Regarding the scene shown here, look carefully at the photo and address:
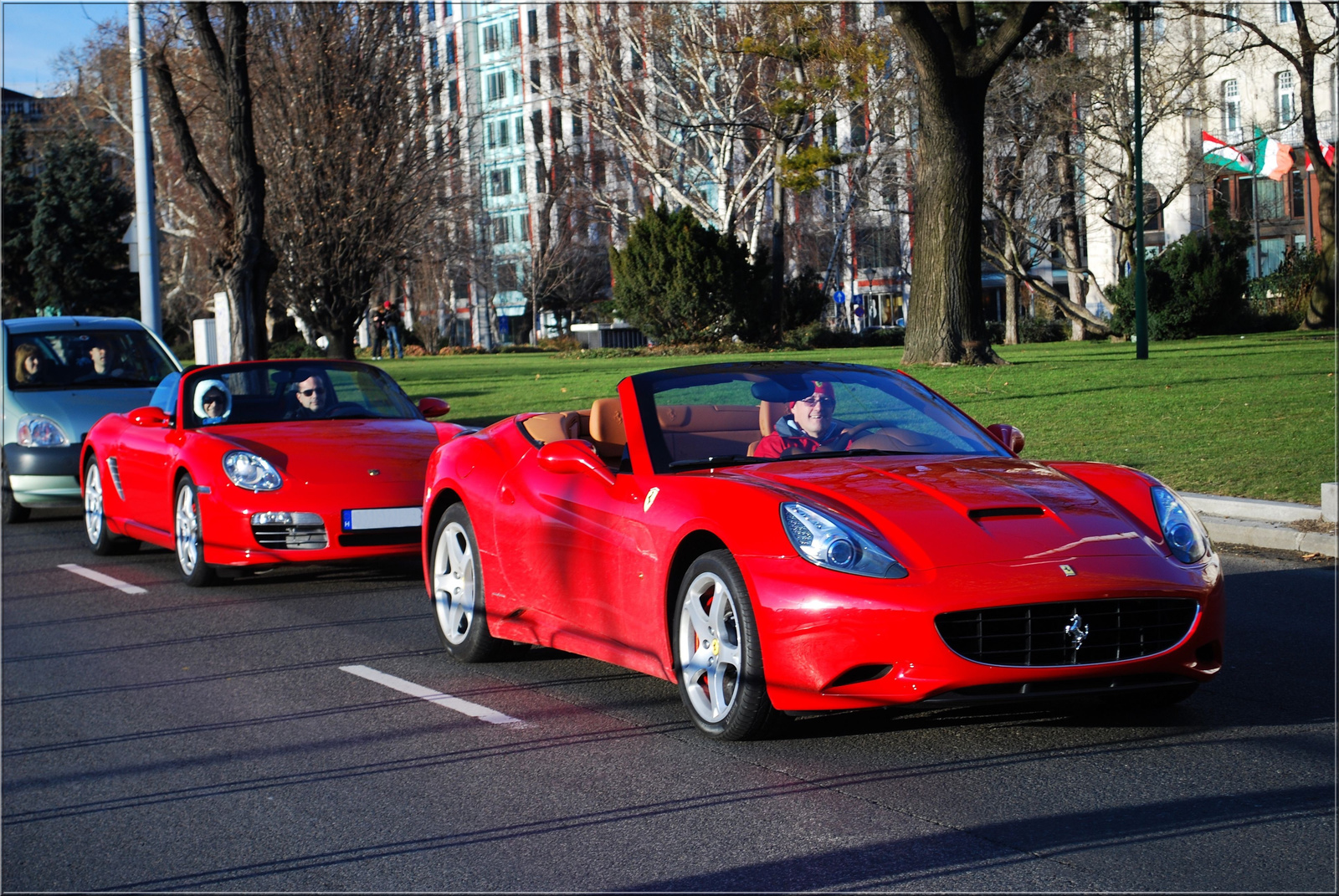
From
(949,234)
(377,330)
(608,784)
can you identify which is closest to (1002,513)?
(608,784)

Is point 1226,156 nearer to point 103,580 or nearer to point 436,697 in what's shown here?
point 103,580

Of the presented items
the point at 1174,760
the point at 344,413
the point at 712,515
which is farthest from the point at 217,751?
the point at 344,413

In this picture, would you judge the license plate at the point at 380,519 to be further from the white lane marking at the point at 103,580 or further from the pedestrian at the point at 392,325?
the pedestrian at the point at 392,325

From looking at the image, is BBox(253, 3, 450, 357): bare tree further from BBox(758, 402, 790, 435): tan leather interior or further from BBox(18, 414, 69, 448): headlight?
BBox(758, 402, 790, 435): tan leather interior

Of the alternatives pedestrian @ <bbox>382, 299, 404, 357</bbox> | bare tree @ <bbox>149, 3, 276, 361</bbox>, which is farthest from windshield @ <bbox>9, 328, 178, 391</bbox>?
pedestrian @ <bbox>382, 299, 404, 357</bbox>

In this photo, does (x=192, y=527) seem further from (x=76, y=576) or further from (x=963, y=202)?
(x=963, y=202)

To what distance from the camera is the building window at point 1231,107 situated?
190 feet

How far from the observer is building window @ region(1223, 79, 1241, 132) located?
190ft

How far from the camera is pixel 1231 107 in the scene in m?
57.6

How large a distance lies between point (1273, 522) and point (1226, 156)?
3506 centimetres

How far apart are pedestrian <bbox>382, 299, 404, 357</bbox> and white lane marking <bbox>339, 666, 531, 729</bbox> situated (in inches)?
2010

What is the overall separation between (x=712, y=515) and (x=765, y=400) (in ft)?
3.71

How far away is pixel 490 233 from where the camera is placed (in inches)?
3115

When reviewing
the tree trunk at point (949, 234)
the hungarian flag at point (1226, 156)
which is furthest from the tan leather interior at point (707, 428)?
the hungarian flag at point (1226, 156)
